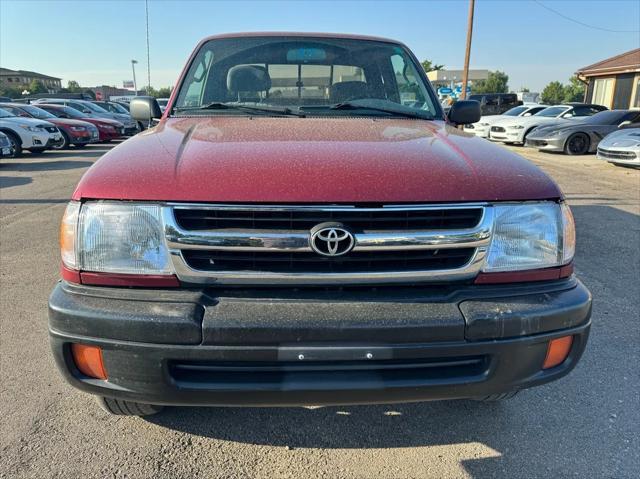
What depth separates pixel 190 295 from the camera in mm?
1722

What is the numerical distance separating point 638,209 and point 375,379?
286 inches

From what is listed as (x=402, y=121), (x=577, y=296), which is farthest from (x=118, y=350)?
(x=402, y=121)

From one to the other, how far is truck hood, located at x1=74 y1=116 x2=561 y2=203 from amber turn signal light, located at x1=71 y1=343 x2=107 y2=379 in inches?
22.0

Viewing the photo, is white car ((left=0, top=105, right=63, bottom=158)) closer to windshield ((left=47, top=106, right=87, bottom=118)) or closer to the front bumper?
windshield ((left=47, top=106, right=87, bottom=118))

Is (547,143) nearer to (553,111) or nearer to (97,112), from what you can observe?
(553,111)

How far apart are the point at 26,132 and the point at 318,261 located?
14282 millimetres

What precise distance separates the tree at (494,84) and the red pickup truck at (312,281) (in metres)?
75.3

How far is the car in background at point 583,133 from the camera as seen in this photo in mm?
13808

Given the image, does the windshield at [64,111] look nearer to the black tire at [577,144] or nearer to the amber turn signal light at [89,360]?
the black tire at [577,144]

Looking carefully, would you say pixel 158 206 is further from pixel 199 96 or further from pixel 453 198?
pixel 199 96

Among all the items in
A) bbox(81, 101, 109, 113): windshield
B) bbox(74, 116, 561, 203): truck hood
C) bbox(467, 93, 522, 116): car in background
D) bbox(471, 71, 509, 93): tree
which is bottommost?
bbox(74, 116, 561, 203): truck hood

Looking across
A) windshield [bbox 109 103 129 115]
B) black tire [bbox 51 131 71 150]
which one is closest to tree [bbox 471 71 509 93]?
windshield [bbox 109 103 129 115]

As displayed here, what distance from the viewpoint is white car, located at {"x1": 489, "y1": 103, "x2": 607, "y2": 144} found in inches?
658

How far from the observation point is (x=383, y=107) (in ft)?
9.58
